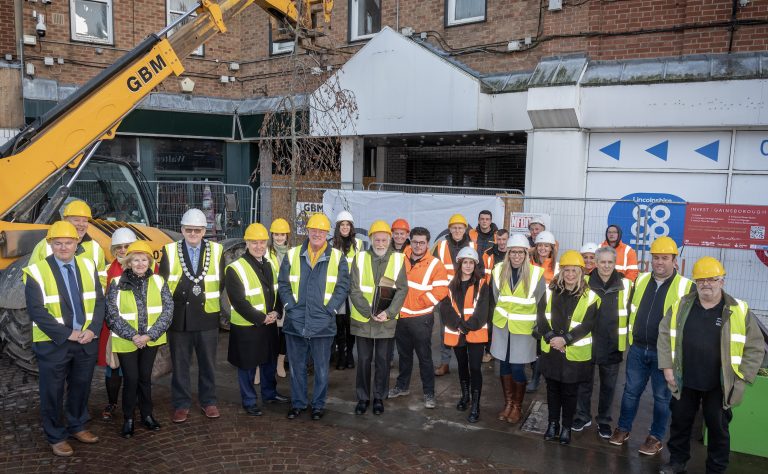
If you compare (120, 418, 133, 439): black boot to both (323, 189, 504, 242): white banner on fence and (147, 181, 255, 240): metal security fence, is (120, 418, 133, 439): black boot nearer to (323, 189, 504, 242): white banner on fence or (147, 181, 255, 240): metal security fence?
(323, 189, 504, 242): white banner on fence

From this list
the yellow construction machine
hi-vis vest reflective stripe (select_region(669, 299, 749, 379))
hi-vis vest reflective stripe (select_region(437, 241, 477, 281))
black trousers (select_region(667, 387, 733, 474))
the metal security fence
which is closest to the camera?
hi-vis vest reflective stripe (select_region(669, 299, 749, 379))

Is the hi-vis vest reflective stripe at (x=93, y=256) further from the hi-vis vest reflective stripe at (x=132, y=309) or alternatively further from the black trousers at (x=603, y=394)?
the black trousers at (x=603, y=394)

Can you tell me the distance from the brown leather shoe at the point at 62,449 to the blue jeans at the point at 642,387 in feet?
15.7

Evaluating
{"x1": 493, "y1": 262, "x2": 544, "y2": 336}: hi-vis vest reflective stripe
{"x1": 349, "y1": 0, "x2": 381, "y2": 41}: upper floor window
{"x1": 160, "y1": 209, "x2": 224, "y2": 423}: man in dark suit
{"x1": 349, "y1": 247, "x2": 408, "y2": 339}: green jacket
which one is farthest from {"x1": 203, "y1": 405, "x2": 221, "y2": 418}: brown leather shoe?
{"x1": 349, "y1": 0, "x2": 381, "y2": 41}: upper floor window

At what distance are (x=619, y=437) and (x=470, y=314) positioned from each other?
1.72m

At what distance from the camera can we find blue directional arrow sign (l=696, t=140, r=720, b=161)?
980 centimetres

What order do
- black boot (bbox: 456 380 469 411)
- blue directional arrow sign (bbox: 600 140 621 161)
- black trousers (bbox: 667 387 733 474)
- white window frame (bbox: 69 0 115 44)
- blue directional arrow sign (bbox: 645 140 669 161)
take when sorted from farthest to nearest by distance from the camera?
white window frame (bbox: 69 0 115 44), blue directional arrow sign (bbox: 600 140 621 161), blue directional arrow sign (bbox: 645 140 669 161), black boot (bbox: 456 380 469 411), black trousers (bbox: 667 387 733 474)

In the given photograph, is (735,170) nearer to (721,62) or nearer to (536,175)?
(721,62)

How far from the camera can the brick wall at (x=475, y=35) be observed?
965 cm

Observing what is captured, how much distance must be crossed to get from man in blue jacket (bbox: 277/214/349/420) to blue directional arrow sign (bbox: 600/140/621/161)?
21.8 feet

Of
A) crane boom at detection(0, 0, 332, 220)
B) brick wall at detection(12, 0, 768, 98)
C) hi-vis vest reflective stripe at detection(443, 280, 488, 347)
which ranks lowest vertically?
hi-vis vest reflective stripe at detection(443, 280, 488, 347)

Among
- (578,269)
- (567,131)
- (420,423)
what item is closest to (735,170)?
(567,131)

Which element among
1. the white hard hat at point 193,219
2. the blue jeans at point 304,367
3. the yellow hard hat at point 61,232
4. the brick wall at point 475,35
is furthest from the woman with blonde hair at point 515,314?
the brick wall at point 475,35

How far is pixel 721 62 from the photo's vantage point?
30.9 feet
